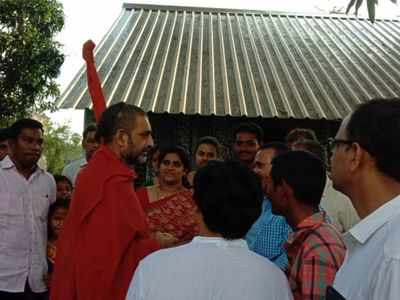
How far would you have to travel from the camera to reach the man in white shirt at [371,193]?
1308mm

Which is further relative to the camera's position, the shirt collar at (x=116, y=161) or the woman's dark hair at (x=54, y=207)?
the woman's dark hair at (x=54, y=207)

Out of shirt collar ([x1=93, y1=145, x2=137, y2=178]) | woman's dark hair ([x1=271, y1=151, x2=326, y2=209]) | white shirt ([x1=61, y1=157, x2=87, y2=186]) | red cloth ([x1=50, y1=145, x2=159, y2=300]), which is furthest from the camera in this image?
white shirt ([x1=61, y1=157, x2=87, y2=186])

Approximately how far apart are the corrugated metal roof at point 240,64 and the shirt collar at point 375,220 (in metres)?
5.84

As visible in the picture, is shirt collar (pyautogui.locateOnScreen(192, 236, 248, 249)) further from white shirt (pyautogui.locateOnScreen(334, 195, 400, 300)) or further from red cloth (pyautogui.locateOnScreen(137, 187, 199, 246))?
red cloth (pyautogui.locateOnScreen(137, 187, 199, 246))

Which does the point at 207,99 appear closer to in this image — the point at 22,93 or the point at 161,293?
the point at 161,293

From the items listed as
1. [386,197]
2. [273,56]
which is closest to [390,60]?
[273,56]

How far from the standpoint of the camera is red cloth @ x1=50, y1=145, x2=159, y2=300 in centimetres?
266

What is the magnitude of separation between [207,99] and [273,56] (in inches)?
83.7

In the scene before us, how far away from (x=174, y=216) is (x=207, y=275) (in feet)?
6.46

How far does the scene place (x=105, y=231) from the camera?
268 centimetres

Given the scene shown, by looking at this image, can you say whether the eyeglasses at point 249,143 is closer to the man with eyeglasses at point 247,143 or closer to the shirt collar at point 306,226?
the man with eyeglasses at point 247,143

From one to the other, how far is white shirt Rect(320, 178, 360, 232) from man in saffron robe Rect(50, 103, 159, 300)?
1325 millimetres

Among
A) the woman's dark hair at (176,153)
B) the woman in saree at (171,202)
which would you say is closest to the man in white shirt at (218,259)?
the woman in saree at (171,202)

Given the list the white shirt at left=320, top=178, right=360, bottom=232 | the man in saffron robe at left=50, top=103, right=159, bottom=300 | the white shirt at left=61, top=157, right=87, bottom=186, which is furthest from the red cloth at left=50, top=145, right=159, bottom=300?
the white shirt at left=61, top=157, right=87, bottom=186
